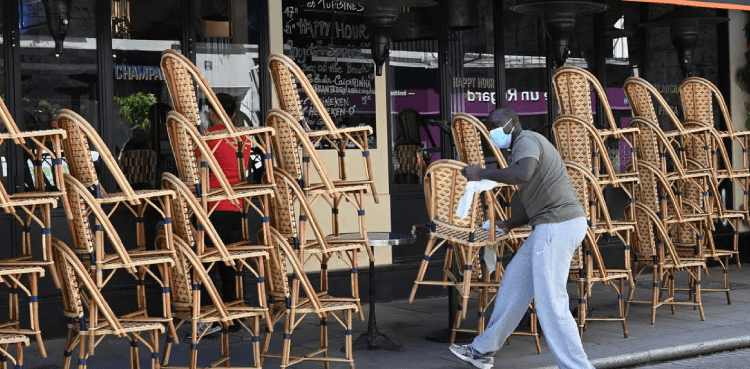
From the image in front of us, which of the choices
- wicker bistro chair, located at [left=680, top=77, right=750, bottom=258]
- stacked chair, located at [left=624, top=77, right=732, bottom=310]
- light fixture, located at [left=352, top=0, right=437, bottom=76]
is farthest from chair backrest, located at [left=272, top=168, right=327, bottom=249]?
wicker bistro chair, located at [left=680, top=77, right=750, bottom=258]

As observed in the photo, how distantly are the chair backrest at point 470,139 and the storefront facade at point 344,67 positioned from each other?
1314 millimetres

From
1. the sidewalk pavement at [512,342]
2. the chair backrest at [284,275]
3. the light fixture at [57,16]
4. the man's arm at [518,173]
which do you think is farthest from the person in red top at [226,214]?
the man's arm at [518,173]

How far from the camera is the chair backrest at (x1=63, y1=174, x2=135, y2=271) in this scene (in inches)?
251

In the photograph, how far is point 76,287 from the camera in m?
6.49

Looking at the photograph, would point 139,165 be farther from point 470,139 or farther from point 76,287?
point 470,139

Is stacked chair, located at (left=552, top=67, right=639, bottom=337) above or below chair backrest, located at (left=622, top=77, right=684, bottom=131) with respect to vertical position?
below

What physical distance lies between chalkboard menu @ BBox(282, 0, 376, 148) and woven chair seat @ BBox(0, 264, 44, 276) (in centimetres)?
449

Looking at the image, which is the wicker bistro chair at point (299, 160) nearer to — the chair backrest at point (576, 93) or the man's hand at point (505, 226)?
the man's hand at point (505, 226)

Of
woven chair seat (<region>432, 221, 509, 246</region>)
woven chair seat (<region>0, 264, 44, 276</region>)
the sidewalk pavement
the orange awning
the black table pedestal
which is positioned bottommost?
the sidewalk pavement

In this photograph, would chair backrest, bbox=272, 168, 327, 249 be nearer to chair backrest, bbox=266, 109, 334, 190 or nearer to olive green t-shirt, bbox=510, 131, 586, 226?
chair backrest, bbox=266, 109, 334, 190

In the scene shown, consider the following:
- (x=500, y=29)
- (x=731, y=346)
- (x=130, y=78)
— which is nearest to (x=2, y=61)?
(x=130, y=78)

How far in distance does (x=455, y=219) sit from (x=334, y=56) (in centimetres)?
343

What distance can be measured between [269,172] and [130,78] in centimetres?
296

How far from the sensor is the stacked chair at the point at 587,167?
8430mm
